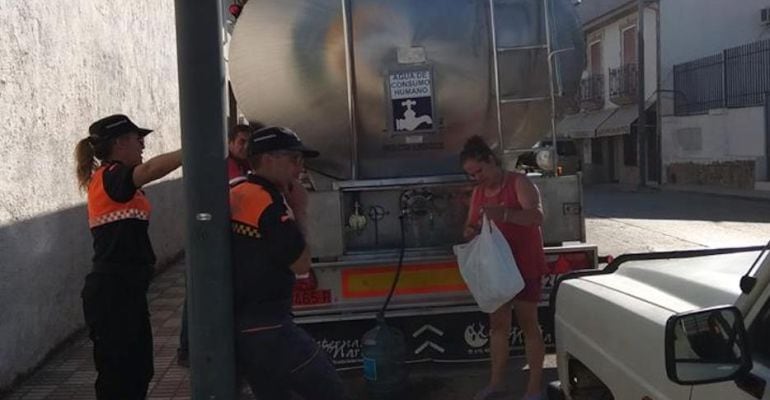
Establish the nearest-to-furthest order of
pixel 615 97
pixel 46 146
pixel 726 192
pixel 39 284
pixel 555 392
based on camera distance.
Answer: pixel 555 392 → pixel 39 284 → pixel 46 146 → pixel 726 192 → pixel 615 97

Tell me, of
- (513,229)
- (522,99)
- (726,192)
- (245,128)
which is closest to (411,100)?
(522,99)

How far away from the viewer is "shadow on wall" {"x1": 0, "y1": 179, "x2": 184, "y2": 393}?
16.8ft

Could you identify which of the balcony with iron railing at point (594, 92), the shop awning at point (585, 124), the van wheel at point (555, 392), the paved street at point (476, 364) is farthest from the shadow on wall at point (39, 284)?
the balcony with iron railing at point (594, 92)

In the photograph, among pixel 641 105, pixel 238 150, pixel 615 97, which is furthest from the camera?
pixel 615 97

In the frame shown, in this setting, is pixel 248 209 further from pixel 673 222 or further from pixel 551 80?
pixel 673 222

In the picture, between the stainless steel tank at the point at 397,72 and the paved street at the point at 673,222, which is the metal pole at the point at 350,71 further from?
the paved street at the point at 673,222

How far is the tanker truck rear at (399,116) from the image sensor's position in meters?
4.63

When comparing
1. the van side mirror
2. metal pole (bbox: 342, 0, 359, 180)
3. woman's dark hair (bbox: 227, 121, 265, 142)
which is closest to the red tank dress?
metal pole (bbox: 342, 0, 359, 180)

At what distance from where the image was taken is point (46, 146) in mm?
5844

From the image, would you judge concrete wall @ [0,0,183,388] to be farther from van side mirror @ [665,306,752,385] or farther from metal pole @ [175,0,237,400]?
van side mirror @ [665,306,752,385]

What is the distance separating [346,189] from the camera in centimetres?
466

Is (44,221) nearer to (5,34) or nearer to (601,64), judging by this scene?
(5,34)

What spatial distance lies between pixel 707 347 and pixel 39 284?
16.6 ft

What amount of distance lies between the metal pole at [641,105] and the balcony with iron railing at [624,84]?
124cm
